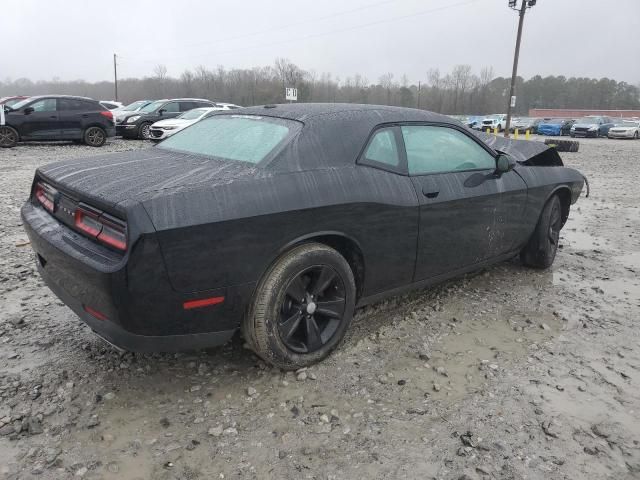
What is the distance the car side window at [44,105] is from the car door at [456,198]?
13619 millimetres

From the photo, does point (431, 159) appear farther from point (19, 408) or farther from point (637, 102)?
point (637, 102)

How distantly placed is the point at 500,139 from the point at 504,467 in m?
3.55

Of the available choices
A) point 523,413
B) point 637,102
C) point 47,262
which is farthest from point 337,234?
point 637,102

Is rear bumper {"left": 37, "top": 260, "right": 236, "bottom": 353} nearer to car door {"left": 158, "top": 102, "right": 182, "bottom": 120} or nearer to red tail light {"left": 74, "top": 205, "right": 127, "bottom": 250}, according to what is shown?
red tail light {"left": 74, "top": 205, "right": 127, "bottom": 250}

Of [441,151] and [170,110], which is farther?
[170,110]

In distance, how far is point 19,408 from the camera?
2.49 meters

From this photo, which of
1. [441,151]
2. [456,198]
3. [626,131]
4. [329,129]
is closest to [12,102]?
[329,129]

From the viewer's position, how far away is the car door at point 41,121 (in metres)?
13.8

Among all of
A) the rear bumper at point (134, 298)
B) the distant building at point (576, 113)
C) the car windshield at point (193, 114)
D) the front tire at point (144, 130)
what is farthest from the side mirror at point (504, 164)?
the distant building at point (576, 113)

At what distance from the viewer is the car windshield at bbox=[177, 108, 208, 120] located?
16.1 metres

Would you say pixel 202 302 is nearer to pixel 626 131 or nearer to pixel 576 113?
pixel 626 131

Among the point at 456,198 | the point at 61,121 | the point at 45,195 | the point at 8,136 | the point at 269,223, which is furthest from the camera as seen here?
the point at 61,121

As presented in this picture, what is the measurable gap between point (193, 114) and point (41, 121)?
14.5 feet

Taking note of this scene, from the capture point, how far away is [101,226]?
2.40m
